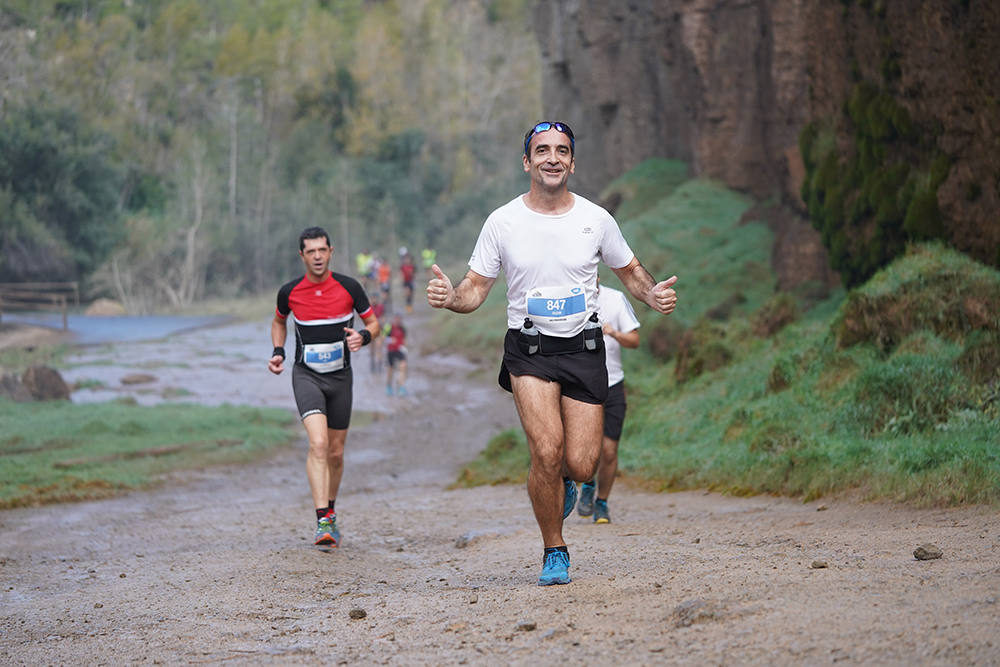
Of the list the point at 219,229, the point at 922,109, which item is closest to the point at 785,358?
the point at 922,109

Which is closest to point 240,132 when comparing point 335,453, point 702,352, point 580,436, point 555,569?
point 702,352

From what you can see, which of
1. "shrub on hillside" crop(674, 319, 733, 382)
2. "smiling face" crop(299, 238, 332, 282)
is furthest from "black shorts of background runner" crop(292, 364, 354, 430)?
"shrub on hillside" crop(674, 319, 733, 382)

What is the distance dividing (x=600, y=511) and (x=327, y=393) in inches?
89.7

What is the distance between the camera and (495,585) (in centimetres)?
626

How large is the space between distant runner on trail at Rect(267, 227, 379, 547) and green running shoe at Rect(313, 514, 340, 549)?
24 cm

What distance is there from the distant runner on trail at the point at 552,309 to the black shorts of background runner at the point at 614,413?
3109mm

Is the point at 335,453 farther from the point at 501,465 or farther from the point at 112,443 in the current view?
the point at 112,443

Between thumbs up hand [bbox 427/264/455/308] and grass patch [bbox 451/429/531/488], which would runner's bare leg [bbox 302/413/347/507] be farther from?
grass patch [bbox 451/429/531/488]

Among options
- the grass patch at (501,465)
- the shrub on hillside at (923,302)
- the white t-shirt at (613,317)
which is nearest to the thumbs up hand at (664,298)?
the white t-shirt at (613,317)

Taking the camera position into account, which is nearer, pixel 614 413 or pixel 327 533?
pixel 327 533

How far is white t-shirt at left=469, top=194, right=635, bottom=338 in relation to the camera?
591 centimetres

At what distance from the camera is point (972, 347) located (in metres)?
9.59

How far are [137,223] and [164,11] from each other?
23487mm

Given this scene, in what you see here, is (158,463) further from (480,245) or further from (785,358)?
(480,245)
